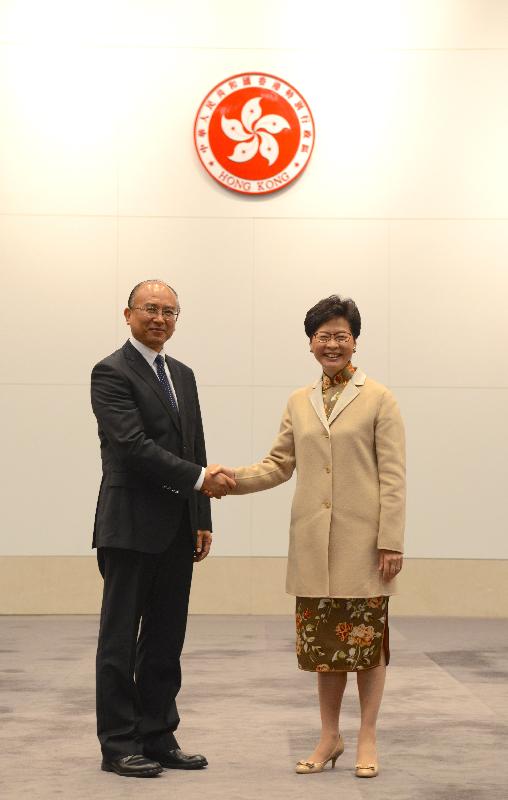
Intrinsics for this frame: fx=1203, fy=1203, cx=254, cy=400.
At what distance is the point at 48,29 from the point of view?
750cm

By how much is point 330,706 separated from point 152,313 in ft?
4.41

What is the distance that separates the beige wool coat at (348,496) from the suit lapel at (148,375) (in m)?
0.41

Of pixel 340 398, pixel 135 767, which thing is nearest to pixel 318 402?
pixel 340 398

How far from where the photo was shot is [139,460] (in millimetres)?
3639

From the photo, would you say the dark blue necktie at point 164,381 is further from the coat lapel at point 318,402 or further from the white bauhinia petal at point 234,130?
the white bauhinia petal at point 234,130

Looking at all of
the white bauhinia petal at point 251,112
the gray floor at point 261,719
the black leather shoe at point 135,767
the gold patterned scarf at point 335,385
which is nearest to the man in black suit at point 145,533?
the black leather shoe at point 135,767

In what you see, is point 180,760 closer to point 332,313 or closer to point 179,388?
point 179,388

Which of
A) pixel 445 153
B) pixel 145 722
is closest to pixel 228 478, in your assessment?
pixel 145 722

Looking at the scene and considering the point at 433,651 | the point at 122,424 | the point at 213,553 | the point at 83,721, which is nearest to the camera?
the point at 122,424

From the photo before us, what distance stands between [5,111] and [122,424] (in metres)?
4.41

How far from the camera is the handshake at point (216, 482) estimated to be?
375 centimetres

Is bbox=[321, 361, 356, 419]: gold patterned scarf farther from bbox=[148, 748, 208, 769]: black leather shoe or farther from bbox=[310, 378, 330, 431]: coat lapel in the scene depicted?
bbox=[148, 748, 208, 769]: black leather shoe

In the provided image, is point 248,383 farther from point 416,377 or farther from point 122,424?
point 122,424

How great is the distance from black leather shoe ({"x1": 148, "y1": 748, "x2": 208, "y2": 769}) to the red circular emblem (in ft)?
14.7
